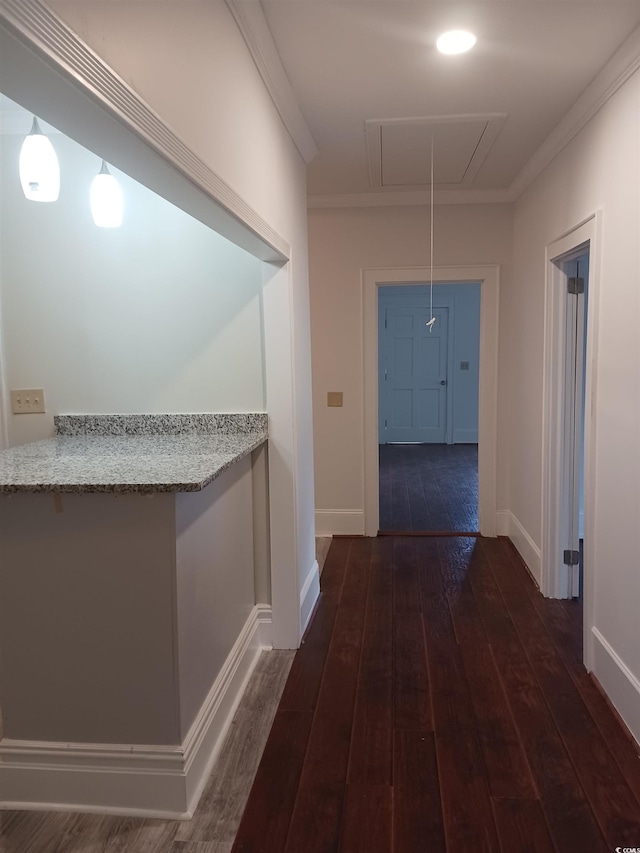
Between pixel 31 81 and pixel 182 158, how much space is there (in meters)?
0.47

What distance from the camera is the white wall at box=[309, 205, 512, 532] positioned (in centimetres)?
424

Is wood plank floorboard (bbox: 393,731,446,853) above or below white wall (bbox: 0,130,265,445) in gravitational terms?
below

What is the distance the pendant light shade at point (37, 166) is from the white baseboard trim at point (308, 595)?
2.12 m

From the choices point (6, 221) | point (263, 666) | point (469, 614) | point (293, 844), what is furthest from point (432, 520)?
point (6, 221)

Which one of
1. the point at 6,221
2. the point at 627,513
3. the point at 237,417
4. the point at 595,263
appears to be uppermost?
the point at 6,221

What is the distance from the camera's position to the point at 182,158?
141 cm

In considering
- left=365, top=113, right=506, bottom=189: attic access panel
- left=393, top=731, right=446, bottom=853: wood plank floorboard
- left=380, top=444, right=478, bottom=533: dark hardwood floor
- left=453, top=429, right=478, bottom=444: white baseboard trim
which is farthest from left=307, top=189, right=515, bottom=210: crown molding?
left=453, top=429, right=478, bottom=444: white baseboard trim

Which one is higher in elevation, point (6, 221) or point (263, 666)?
point (6, 221)

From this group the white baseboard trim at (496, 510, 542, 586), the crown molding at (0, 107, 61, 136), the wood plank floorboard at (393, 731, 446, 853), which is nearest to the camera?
the wood plank floorboard at (393, 731, 446, 853)

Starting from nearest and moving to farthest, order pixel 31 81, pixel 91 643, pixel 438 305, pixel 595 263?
pixel 31 81, pixel 91 643, pixel 595 263, pixel 438 305

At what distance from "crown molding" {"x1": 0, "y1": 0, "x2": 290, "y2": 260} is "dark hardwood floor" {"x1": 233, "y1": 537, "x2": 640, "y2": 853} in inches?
73.0

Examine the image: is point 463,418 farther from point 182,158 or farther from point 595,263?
point 182,158

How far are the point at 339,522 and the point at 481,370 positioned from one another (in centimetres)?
157

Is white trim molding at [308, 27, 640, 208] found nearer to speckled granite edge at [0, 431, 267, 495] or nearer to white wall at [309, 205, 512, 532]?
white wall at [309, 205, 512, 532]
